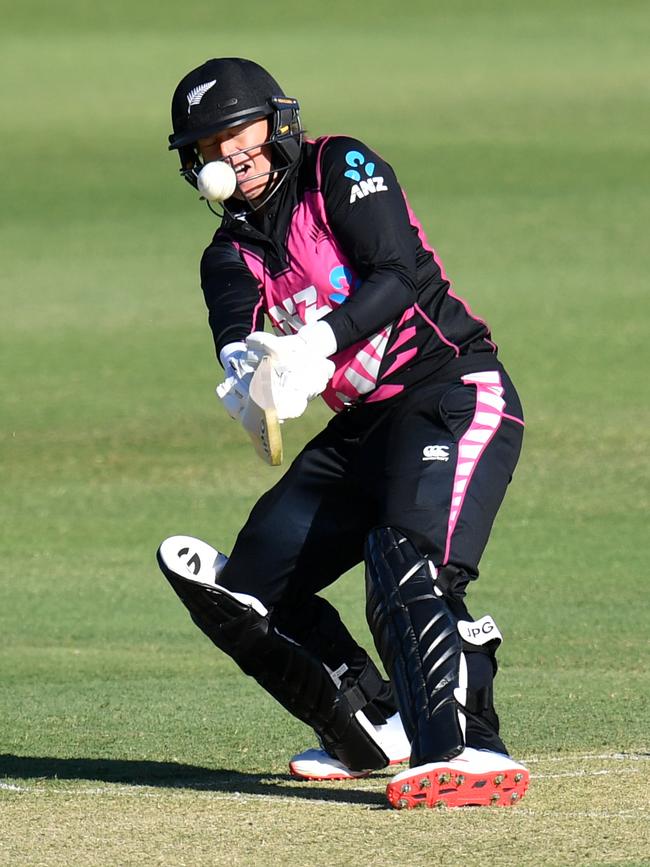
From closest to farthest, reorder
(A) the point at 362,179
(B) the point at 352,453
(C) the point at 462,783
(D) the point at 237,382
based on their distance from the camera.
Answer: (C) the point at 462,783 → (D) the point at 237,382 → (A) the point at 362,179 → (B) the point at 352,453

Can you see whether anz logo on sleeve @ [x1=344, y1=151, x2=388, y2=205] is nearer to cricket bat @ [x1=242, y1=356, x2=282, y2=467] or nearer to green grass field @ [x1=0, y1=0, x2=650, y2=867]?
cricket bat @ [x1=242, y1=356, x2=282, y2=467]

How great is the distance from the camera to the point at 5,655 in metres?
8.35

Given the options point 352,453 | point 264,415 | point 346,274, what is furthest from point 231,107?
point 352,453

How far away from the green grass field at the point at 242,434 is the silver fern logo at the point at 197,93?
2.03m

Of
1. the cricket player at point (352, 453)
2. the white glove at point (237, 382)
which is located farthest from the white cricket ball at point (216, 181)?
the white glove at point (237, 382)

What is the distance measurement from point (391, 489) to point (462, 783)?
2.88 ft

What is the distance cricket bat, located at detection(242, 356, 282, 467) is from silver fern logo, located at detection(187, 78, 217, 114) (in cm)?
88

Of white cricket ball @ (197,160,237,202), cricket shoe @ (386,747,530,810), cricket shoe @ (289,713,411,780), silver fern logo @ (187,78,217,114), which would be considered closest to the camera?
cricket shoe @ (386,747,530,810)

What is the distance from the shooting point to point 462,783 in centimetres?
483

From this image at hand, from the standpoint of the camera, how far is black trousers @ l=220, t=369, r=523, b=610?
5156 millimetres

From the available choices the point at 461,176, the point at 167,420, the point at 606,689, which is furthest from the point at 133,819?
the point at 461,176

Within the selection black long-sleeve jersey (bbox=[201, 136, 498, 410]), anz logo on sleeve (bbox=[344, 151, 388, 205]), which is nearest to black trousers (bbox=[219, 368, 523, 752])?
black long-sleeve jersey (bbox=[201, 136, 498, 410])

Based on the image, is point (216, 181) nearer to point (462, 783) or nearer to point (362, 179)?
point (362, 179)

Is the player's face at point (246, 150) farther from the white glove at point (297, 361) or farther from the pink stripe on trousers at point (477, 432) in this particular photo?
the pink stripe on trousers at point (477, 432)
